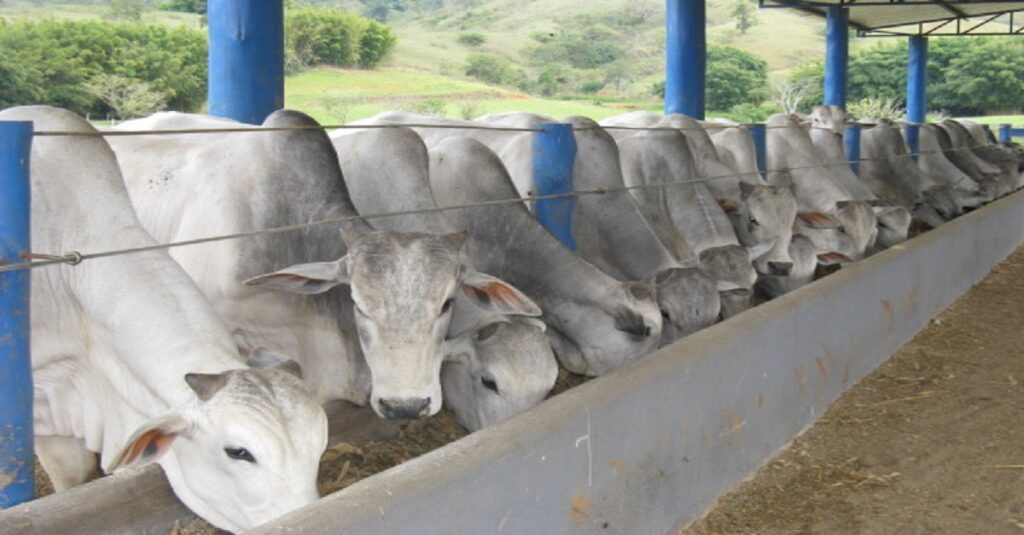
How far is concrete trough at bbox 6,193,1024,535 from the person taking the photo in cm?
252

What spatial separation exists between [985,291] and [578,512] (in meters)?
6.78

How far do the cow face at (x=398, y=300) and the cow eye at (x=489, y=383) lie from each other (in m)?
0.38

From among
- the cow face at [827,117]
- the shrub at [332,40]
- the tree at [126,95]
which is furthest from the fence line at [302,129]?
the shrub at [332,40]

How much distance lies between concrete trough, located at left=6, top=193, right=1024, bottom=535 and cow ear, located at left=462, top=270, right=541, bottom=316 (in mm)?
442

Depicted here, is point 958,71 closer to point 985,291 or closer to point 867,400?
point 985,291

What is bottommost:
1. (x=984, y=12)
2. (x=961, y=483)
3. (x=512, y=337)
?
(x=961, y=483)

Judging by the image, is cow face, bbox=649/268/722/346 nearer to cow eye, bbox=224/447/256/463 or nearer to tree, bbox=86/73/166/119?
cow eye, bbox=224/447/256/463

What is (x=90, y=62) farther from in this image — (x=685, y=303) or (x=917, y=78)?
(x=685, y=303)

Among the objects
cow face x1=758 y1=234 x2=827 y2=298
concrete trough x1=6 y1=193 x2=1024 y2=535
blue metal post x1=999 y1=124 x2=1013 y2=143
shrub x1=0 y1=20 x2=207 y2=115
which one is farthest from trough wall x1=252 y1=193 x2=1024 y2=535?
shrub x1=0 y1=20 x2=207 y2=115

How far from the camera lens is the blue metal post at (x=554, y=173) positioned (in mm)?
5137

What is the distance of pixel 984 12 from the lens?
2031 centimetres

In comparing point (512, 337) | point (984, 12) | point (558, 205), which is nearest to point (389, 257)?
point (512, 337)

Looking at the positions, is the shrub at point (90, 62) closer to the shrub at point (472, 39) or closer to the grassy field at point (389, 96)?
the grassy field at point (389, 96)

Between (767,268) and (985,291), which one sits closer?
(767,268)
